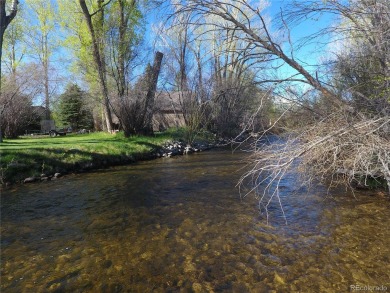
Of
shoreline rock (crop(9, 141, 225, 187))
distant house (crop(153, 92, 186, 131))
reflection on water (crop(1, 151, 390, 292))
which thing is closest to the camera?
reflection on water (crop(1, 151, 390, 292))

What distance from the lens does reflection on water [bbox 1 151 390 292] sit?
419 centimetres

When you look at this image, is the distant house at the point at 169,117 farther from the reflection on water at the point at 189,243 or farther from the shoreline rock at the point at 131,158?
the reflection on water at the point at 189,243

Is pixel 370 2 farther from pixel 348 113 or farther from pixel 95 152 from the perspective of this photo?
pixel 95 152

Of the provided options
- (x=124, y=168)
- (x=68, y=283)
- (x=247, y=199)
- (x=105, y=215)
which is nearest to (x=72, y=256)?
(x=68, y=283)

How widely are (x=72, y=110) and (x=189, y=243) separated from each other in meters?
33.4

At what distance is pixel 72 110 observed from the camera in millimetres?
34875

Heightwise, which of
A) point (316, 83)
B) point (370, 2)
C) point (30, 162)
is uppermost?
point (370, 2)

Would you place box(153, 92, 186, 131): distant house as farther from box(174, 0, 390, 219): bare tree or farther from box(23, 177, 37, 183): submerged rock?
box(174, 0, 390, 219): bare tree

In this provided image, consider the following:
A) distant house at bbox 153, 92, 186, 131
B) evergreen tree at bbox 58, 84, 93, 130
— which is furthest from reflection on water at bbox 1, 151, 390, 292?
evergreen tree at bbox 58, 84, 93, 130

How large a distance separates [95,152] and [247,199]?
29.4 ft

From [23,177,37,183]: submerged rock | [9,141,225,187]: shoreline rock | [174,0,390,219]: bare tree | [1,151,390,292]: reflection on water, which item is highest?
[174,0,390,219]: bare tree

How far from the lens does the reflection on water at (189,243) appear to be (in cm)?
419

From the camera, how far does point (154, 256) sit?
4914 millimetres

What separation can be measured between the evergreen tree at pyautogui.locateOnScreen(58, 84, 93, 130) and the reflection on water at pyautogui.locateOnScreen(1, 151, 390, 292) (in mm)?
27666
